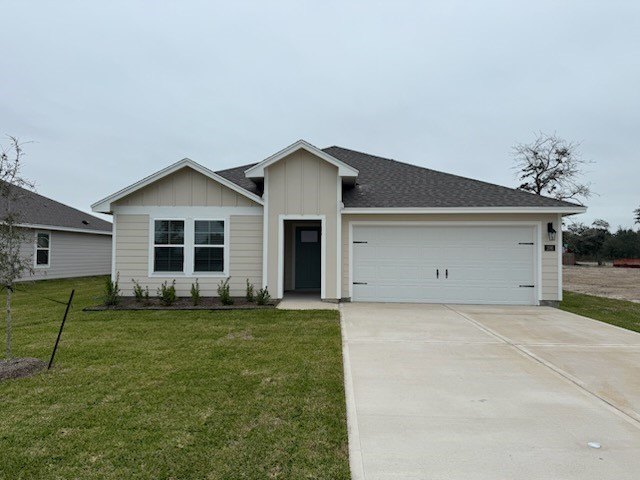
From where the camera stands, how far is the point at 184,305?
9.48 metres

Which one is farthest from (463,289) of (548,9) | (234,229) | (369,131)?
(369,131)

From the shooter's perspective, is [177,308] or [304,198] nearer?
[177,308]

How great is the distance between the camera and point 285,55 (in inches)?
656

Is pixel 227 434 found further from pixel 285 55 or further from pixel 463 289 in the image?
pixel 285 55

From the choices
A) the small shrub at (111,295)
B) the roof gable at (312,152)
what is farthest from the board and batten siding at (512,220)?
the small shrub at (111,295)

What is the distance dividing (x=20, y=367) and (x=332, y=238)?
7118 millimetres

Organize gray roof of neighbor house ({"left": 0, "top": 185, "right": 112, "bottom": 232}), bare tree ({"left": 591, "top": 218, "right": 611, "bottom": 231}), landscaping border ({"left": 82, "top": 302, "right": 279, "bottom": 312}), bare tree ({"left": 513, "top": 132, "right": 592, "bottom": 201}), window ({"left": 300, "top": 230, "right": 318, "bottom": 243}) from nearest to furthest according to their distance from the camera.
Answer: landscaping border ({"left": 82, "top": 302, "right": 279, "bottom": 312})
window ({"left": 300, "top": 230, "right": 318, "bottom": 243})
gray roof of neighbor house ({"left": 0, "top": 185, "right": 112, "bottom": 232})
bare tree ({"left": 513, "top": 132, "right": 592, "bottom": 201})
bare tree ({"left": 591, "top": 218, "right": 611, "bottom": 231})

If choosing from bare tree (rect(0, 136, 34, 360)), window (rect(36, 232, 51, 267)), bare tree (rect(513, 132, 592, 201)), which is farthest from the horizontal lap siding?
bare tree (rect(513, 132, 592, 201))

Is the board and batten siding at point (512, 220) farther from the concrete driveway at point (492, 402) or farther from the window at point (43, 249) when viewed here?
the window at point (43, 249)

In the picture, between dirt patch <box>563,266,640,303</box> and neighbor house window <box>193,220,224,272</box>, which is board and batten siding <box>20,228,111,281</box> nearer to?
neighbor house window <box>193,220,224,272</box>

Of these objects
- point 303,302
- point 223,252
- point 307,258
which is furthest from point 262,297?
point 307,258

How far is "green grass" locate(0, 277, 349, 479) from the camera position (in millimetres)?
2662

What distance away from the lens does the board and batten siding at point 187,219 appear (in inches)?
408

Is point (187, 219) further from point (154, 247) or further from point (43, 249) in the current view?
point (43, 249)
